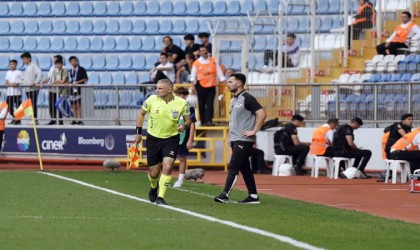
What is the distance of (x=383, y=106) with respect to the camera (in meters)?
26.2

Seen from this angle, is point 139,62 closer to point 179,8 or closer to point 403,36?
point 179,8

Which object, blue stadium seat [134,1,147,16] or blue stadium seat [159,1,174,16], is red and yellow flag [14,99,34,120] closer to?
blue stadium seat [159,1,174,16]

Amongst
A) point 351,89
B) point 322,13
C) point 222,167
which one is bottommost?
point 222,167

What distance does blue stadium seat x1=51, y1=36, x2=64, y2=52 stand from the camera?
35213 millimetres

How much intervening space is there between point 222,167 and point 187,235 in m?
16.4

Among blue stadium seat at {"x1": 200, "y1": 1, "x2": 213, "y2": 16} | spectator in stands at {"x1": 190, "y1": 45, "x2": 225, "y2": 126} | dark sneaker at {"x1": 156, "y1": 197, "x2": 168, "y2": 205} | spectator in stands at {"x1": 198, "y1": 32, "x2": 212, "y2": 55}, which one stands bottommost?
dark sneaker at {"x1": 156, "y1": 197, "x2": 168, "y2": 205}

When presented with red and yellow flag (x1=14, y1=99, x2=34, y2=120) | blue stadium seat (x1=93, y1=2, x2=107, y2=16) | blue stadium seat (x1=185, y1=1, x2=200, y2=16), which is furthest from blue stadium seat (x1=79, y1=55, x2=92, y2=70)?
red and yellow flag (x1=14, y1=99, x2=34, y2=120)

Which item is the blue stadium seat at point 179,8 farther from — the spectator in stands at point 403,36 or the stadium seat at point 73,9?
the spectator in stands at point 403,36

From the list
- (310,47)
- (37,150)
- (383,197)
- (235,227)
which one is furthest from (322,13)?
(235,227)

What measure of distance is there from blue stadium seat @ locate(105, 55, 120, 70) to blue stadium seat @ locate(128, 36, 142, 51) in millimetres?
514

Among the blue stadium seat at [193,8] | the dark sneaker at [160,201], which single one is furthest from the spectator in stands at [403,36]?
the dark sneaker at [160,201]

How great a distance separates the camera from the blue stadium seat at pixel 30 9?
35.9 metres

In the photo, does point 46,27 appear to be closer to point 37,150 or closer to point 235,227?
→ point 37,150

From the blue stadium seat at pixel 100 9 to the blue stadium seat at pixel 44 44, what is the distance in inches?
65.2
